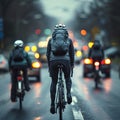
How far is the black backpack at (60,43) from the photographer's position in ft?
40.2

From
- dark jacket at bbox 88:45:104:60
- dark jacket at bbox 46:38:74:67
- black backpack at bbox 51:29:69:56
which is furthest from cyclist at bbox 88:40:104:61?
black backpack at bbox 51:29:69:56

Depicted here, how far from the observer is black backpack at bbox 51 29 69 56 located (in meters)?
12.3

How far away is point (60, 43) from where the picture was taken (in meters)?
12.3

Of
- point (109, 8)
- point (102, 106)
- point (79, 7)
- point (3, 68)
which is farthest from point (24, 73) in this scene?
point (79, 7)

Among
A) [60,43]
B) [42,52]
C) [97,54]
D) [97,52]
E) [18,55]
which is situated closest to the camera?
[60,43]

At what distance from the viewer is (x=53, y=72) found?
492 inches

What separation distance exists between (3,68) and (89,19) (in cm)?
5917

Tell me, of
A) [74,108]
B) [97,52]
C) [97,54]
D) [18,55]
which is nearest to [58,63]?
[74,108]

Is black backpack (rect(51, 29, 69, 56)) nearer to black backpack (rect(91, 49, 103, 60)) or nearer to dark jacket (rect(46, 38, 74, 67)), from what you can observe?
dark jacket (rect(46, 38, 74, 67))

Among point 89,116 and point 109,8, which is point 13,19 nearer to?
point 109,8

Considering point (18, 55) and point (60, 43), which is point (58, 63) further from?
point (18, 55)

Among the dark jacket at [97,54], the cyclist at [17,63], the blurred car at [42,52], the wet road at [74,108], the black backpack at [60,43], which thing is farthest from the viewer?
the blurred car at [42,52]

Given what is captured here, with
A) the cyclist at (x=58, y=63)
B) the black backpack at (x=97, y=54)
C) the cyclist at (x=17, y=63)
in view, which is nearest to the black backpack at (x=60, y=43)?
the cyclist at (x=58, y=63)

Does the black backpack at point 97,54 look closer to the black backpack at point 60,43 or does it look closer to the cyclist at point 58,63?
the cyclist at point 58,63
